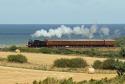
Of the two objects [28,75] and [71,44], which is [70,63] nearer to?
[28,75]

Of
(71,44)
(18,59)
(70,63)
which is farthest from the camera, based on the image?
(71,44)

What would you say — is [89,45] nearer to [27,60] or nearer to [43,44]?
[43,44]

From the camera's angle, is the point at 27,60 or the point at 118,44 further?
the point at 118,44

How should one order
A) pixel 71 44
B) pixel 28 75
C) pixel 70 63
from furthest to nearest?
1. pixel 71 44
2. pixel 70 63
3. pixel 28 75

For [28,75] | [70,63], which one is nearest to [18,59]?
[70,63]

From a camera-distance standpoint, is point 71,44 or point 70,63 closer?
point 70,63

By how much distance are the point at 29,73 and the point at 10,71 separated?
1.81 metres

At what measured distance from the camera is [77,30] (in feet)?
520

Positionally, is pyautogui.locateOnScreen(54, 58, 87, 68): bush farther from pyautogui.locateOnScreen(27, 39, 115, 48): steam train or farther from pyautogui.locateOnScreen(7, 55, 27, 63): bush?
pyautogui.locateOnScreen(27, 39, 115, 48): steam train

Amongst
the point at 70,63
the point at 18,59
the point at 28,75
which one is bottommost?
the point at 28,75

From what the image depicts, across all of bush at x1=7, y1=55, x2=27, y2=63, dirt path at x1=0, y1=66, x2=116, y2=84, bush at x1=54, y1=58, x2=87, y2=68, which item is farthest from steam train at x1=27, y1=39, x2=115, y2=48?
dirt path at x1=0, y1=66, x2=116, y2=84

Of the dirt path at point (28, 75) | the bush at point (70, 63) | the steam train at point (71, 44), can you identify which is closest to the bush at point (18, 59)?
the bush at point (70, 63)

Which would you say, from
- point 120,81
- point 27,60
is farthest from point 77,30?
point 120,81

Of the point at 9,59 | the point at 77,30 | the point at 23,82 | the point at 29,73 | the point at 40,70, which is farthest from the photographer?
the point at 77,30
